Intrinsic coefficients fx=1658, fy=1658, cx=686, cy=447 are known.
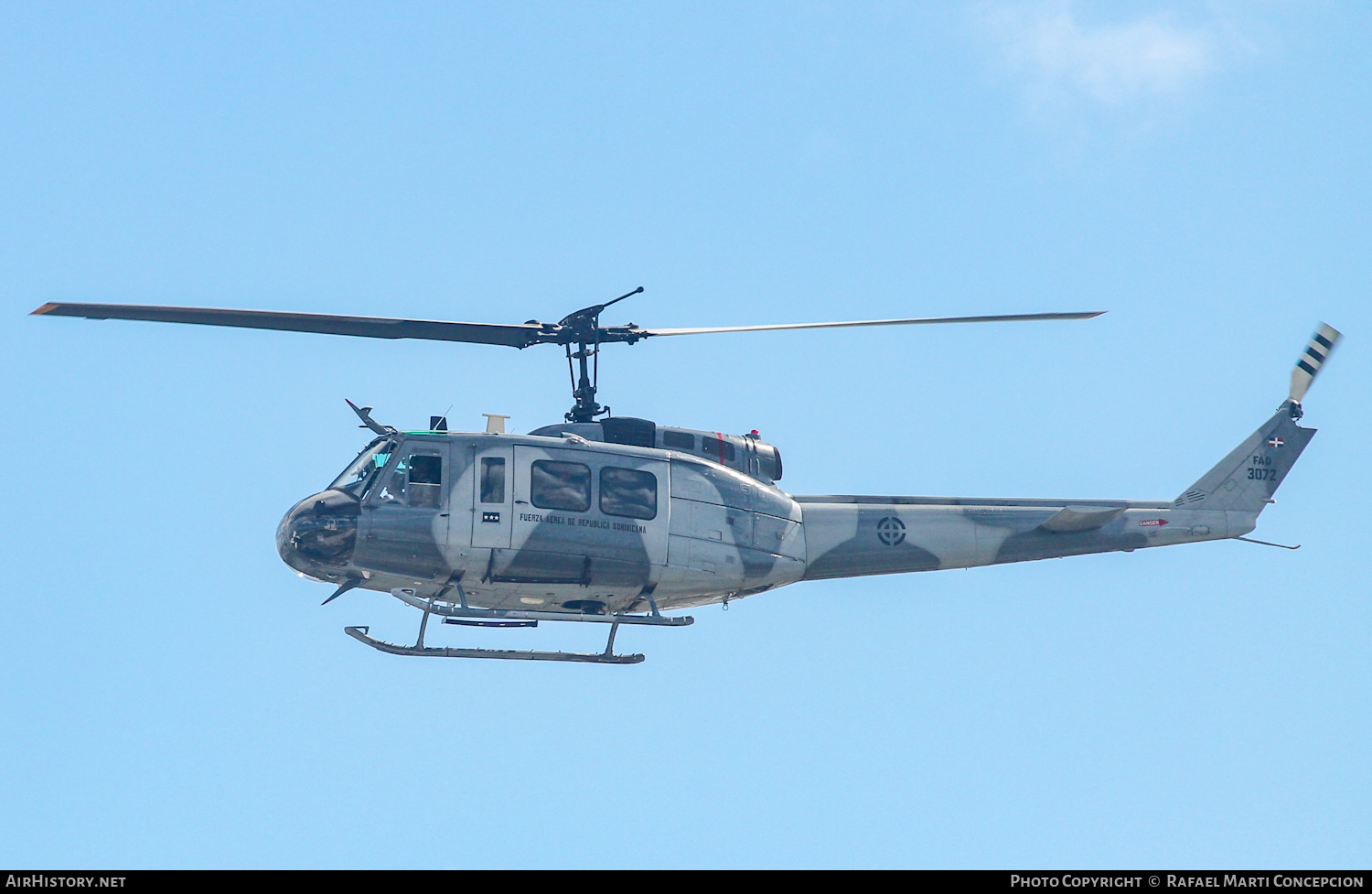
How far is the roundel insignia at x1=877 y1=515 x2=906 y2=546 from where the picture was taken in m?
24.4

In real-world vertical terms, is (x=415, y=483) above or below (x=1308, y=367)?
below

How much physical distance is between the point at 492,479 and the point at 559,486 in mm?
904

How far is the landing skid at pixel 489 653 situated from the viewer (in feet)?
69.9

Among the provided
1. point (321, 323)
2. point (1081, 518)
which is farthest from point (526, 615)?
point (1081, 518)

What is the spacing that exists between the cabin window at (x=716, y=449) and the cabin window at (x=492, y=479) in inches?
125

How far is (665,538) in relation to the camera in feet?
74.3

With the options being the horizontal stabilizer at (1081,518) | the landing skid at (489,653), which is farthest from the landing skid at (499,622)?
the horizontal stabilizer at (1081,518)

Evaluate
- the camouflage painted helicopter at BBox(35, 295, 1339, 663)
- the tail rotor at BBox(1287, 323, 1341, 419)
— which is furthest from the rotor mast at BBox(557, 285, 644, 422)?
the tail rotor at BBox(1287, 323, 1341, 419)

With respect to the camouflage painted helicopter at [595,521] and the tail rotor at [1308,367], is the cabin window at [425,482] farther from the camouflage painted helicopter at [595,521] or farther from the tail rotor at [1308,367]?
the tail rotor at [1308,367]

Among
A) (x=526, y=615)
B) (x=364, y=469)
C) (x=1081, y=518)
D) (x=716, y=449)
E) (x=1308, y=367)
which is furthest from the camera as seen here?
(x=1308, y=367)

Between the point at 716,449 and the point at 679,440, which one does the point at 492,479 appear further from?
the point at 716,449

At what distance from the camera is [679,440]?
23734 mm
